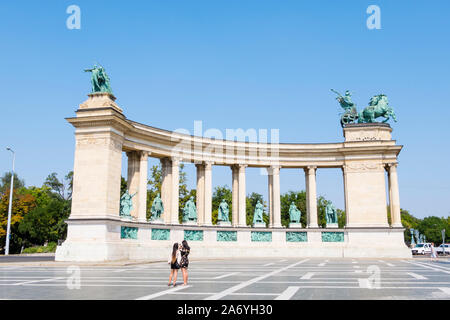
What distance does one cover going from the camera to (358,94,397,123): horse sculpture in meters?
56.4

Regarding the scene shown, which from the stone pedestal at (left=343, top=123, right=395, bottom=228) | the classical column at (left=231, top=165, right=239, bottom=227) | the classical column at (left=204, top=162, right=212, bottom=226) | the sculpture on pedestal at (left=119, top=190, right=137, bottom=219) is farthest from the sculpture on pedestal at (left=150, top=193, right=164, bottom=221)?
the stone pedestal at (left=343, top=123, right=395, bottom=228)

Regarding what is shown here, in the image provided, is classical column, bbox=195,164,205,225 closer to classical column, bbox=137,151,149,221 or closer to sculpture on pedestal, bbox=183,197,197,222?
sculpture on pedestal, bbox=183,197,197,222

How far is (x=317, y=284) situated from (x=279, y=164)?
3668 centimetres

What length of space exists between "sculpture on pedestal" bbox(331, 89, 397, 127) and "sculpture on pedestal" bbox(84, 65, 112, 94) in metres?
31.5

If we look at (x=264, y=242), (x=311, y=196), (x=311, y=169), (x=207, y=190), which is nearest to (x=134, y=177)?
(x=207, y=190)

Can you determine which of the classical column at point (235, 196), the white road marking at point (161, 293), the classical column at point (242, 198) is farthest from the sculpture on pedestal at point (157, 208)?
the white road marking at point (161, 293)

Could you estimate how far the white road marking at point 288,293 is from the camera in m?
14.5

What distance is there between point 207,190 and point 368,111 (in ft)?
80.1

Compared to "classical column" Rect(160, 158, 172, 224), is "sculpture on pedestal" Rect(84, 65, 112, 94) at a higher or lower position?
higher

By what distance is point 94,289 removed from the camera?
17156 millimetres

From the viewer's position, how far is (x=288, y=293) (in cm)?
1567

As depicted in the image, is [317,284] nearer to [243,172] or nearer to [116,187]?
[116,187]
